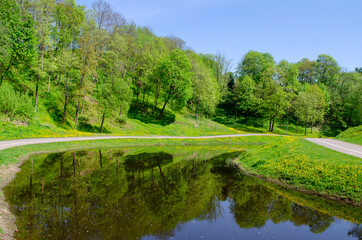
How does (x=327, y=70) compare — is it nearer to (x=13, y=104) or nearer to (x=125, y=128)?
(x=125, y=128)

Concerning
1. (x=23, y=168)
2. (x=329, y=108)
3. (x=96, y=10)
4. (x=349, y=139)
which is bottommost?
(x=23, y=168)

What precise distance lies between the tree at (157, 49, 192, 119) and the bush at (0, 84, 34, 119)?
98.8 feet

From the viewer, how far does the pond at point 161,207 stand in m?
10.8

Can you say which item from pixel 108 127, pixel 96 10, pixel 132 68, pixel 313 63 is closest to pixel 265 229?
pixel 108 127

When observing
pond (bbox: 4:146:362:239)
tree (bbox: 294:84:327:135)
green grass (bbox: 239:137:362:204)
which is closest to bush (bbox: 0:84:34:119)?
pond (bbox: 4:146:362:239)

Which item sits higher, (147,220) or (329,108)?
(329,108)

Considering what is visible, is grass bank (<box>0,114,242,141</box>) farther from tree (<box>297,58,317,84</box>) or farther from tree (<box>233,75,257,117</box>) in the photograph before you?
tree (<box>297,58,317,84</box>)

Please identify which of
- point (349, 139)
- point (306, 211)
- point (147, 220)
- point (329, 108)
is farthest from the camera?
point (329, 108)

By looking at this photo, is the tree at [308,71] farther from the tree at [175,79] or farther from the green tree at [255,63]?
the tree at [175,79]

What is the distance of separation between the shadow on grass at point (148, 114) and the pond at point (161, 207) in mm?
36000

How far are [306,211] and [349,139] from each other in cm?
2758

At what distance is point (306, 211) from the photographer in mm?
13875

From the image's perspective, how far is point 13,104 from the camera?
3294cm

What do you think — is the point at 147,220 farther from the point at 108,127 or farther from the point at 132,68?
the point at 132,68
